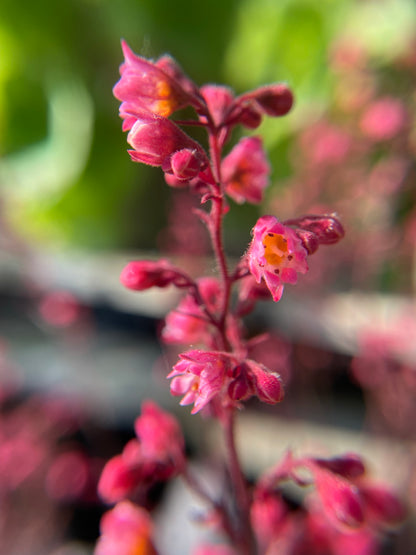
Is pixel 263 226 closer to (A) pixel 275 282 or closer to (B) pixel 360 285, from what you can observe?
(A) pixel 275 282

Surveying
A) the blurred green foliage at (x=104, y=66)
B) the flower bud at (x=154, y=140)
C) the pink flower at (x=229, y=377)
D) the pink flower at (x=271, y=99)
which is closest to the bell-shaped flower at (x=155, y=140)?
the flower bud at (x=154, y=140)

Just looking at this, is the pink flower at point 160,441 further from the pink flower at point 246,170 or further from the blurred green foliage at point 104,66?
the blurred green foliage at point 104,66

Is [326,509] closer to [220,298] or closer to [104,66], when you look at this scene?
[220,298]

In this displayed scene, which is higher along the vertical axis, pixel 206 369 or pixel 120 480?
pixel 206 369

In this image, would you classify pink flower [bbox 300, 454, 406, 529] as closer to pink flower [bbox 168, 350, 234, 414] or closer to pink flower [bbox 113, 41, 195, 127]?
pink flower [bbox 168, 350, 234, 414]

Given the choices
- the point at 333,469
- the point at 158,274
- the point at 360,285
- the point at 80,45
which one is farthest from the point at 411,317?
the point at 80,45

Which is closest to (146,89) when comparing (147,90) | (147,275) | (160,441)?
(147,90)

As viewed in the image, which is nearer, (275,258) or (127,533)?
(275,258)
